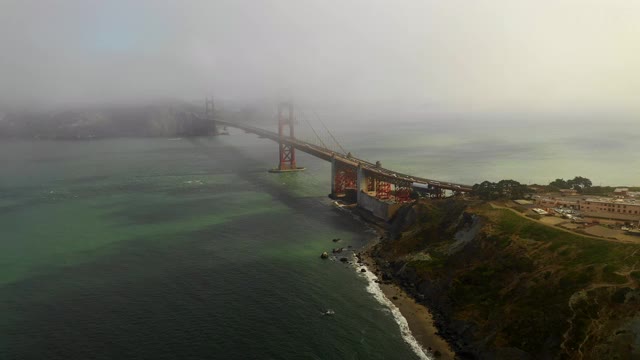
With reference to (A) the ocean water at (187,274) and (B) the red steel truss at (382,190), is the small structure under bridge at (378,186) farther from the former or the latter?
(A) the ocean water at (187,274)

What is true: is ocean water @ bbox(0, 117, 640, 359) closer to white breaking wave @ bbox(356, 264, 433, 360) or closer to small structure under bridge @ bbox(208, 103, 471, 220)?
white breaking wave @ bbox(356, 264, 433, 360)

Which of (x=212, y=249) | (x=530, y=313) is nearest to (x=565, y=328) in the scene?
(x=530, y=313)

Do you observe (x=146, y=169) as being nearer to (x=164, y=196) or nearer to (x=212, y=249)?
(x=164, y=196)

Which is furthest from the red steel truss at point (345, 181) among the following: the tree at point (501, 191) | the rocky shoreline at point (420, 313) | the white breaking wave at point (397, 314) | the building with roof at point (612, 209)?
the building with roof at point (612, 209)

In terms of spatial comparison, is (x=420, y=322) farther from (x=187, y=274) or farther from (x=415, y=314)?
(x=187, y=274)

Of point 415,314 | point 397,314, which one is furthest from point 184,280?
point 415,314
